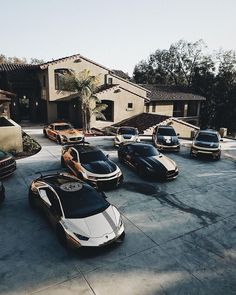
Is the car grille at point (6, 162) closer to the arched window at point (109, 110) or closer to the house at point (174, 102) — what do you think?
the arched window at point (109, 110)

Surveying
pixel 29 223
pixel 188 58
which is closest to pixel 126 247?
pixel 29 223

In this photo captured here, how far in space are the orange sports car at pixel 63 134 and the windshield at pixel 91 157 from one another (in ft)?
21.7

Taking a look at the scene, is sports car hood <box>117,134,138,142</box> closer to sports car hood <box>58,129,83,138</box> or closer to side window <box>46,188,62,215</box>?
sports car hood <box>58,129,83,138</box>

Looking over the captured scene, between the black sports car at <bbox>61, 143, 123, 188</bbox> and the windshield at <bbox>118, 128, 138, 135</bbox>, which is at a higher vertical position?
the windshield at <bbox>118, 128, 138, 135</bbox>

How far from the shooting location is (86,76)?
78.7 feet

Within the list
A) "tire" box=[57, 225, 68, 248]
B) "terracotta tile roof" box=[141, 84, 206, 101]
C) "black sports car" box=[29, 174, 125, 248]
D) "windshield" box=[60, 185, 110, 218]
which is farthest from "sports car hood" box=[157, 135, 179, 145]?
"terracotta tile roof" box=[141, 84, 206, 101]

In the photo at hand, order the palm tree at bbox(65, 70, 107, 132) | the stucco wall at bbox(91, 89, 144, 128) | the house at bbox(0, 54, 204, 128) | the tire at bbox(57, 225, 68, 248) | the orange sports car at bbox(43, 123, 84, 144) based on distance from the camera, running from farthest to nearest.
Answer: the stucco wall at bbox(91, 89, 144, 128)
the house at bbox(0, 54, 204, 128)
the palm tree at bbox(65, 70, 107, 132)
the orange sports car at bbox(43, 123, 84, 144)
the tire at bbox(57, 225, 68, 248)

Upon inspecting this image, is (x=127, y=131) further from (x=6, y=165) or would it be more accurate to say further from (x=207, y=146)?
(x=6, y=165)

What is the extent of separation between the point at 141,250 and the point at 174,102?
1181 inches

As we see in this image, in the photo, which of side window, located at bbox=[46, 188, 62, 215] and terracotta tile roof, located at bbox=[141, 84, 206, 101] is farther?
terracotta tile roof, located at bbox=[141, 84, 206, 101]

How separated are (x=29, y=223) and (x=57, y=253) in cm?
197

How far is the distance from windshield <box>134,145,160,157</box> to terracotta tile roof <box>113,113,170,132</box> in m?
12.0

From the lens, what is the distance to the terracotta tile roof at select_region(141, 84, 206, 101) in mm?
32550

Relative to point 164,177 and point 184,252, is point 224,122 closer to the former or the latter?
point 164,177
